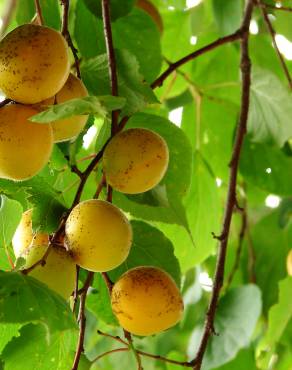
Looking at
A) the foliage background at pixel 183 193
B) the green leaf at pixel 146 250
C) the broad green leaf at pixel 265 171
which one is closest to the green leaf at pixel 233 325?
the foliage background at pixel 183 193

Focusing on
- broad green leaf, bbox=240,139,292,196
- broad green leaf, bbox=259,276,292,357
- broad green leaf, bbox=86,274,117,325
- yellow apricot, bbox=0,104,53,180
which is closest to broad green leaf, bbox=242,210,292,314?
broad green leaf, bbox=240,139,292,196

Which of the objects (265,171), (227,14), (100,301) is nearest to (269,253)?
(265,171)

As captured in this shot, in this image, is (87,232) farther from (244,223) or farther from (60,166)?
(244,223)

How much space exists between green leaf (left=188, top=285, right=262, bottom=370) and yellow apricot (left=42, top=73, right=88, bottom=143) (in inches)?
26.1

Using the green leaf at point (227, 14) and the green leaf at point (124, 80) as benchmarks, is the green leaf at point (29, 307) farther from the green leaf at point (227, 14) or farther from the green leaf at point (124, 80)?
the green leaf at point (227, 14)

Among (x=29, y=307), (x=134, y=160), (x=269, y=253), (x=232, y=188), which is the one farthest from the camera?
(x=269, y=253)

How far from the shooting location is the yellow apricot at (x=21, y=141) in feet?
1.73

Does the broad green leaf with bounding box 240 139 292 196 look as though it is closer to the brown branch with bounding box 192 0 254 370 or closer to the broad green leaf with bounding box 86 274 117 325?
the brown branch with bounding box 192 0 254 370

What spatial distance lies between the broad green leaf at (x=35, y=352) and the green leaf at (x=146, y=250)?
10 centimetres

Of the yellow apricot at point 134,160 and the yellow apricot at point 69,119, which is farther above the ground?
the yellow apricot at point 69,119

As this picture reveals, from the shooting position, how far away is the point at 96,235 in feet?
1.81

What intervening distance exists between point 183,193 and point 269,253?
785 millimetres

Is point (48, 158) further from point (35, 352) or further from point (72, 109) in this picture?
point (35, 352)

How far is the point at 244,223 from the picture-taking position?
1.28 metres
